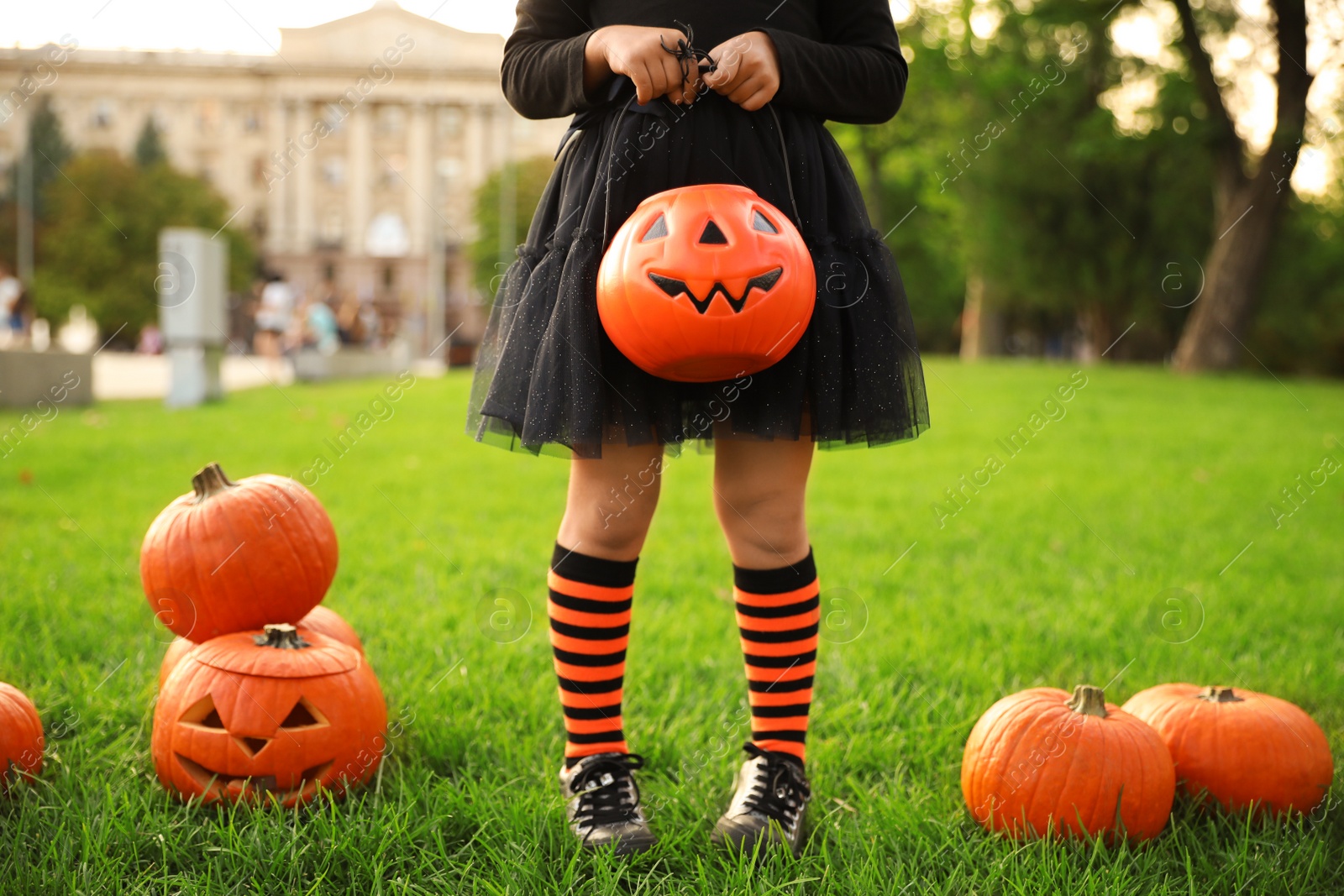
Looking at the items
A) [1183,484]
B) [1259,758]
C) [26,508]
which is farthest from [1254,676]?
[26,508]

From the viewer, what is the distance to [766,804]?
181 centimetres

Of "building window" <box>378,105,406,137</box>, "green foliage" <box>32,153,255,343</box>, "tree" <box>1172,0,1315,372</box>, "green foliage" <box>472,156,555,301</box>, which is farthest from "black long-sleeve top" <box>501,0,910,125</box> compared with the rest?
"building window" <box>378,105,406,137</box>

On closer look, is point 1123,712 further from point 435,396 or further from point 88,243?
point 88,243

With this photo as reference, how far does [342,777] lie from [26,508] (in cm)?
344

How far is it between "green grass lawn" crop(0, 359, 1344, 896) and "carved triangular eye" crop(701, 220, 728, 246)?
A: 99 cm

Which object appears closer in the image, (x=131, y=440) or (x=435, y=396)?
(x=131, y=440)

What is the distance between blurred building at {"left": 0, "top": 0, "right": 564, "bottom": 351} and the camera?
159ft

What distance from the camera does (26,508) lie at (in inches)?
178

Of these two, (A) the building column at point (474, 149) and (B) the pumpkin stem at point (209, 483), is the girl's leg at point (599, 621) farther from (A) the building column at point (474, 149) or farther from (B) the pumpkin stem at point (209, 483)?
(A) the building column at point (474, 149)

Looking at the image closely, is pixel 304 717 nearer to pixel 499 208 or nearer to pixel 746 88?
pixel 746 88

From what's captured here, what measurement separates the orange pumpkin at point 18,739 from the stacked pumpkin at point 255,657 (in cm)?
22

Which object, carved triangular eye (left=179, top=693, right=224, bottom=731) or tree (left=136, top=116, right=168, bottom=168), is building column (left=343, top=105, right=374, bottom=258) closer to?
tree (left=136, top=116, right=168, bottom=168)

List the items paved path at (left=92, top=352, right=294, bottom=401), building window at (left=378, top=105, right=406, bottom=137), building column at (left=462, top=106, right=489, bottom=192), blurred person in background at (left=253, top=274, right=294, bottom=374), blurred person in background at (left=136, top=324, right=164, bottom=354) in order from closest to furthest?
paved path at (left=92, top=352, right=294, bottom=401), blurred person in background at (left=253, top=274, right=294, bottom=374), blurred person in background at (left=136, top=324, right=164, bottom=354), building column at (left=462, top=106, right=489, bottom=192), building window at (left=378, top=105, right=406, bottom=137)

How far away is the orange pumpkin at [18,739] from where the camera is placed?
1.86 metres
